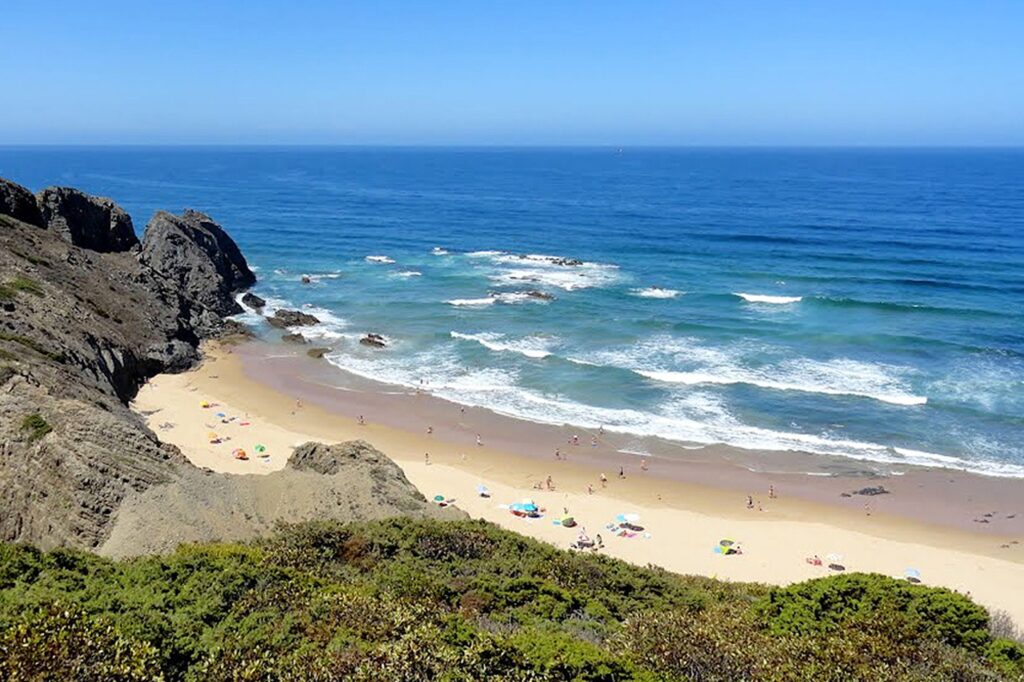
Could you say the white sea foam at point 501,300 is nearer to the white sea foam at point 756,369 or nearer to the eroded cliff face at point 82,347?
the white sea foam at point 756,369

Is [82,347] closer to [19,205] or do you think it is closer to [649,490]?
[19,205]

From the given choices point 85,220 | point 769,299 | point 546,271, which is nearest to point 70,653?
point 85,220

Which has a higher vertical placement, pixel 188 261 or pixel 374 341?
pixel 188 261

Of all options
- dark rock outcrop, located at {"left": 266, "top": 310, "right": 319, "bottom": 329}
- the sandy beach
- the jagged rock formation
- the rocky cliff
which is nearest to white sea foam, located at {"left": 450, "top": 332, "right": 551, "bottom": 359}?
the sandy beach

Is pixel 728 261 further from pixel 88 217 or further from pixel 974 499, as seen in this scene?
pixel 88 217

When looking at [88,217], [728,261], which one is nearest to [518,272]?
[728,261]

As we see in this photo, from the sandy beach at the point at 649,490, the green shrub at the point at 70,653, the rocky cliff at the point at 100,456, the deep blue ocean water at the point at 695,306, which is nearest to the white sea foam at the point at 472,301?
the deep blue ocean water at the point at 695,306

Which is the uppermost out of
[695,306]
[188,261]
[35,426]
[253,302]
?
[188,261]
